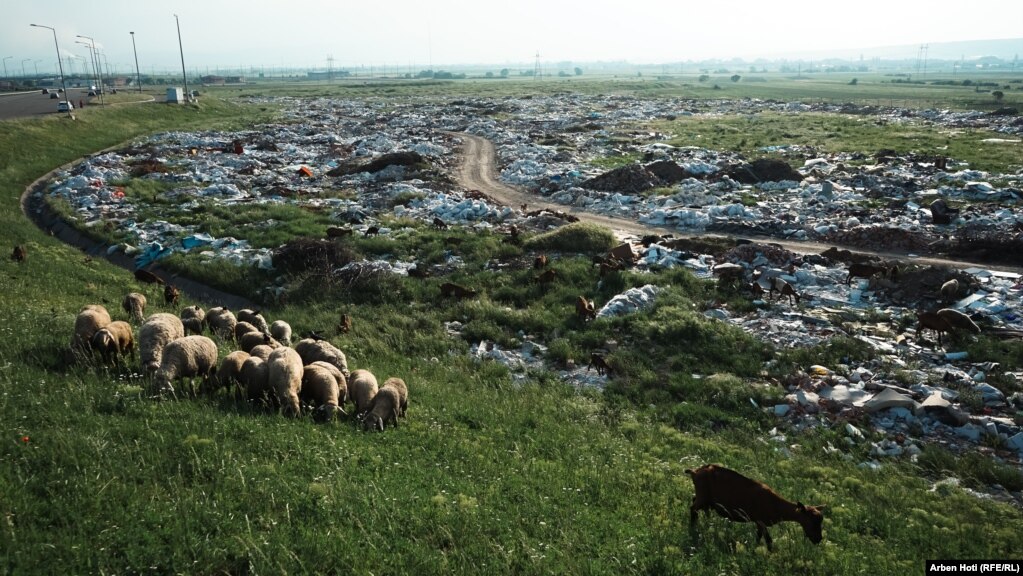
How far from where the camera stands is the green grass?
491 cm

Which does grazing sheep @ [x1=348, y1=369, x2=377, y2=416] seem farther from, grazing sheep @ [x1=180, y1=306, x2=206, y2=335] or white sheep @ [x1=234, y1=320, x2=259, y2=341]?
grazing sheep @ [x1=180, y1=306, x2=206, y2=335]

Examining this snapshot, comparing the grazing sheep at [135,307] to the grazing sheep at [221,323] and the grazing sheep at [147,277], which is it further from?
the grazing sheep at [147,277]

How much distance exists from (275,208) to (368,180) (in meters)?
8.05

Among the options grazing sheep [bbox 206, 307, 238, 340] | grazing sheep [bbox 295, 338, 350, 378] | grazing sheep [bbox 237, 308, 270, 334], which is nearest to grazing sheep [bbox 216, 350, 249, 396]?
grazing sheep [bbox 295, 338, 350, 378]

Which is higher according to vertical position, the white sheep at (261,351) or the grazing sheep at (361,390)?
the white sheep at (261,351)

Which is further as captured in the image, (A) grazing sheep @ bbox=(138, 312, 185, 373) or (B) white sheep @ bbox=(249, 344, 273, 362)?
(B) white sheep @ bbox=(249, 344, 273, 362)

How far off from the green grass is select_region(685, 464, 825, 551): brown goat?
22 centimetres

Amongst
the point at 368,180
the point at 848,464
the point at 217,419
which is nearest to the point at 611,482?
the point at 848,464

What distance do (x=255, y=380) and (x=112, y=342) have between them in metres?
2.25

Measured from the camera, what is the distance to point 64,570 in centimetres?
423

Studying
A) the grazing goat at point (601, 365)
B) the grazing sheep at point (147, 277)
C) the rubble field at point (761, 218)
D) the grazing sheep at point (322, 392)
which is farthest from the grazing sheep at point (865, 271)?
the grazing sheep at point (147, 277)

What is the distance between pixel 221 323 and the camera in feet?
36.3

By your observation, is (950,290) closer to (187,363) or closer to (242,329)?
(242,329)

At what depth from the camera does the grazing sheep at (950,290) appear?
1446 centimetres
